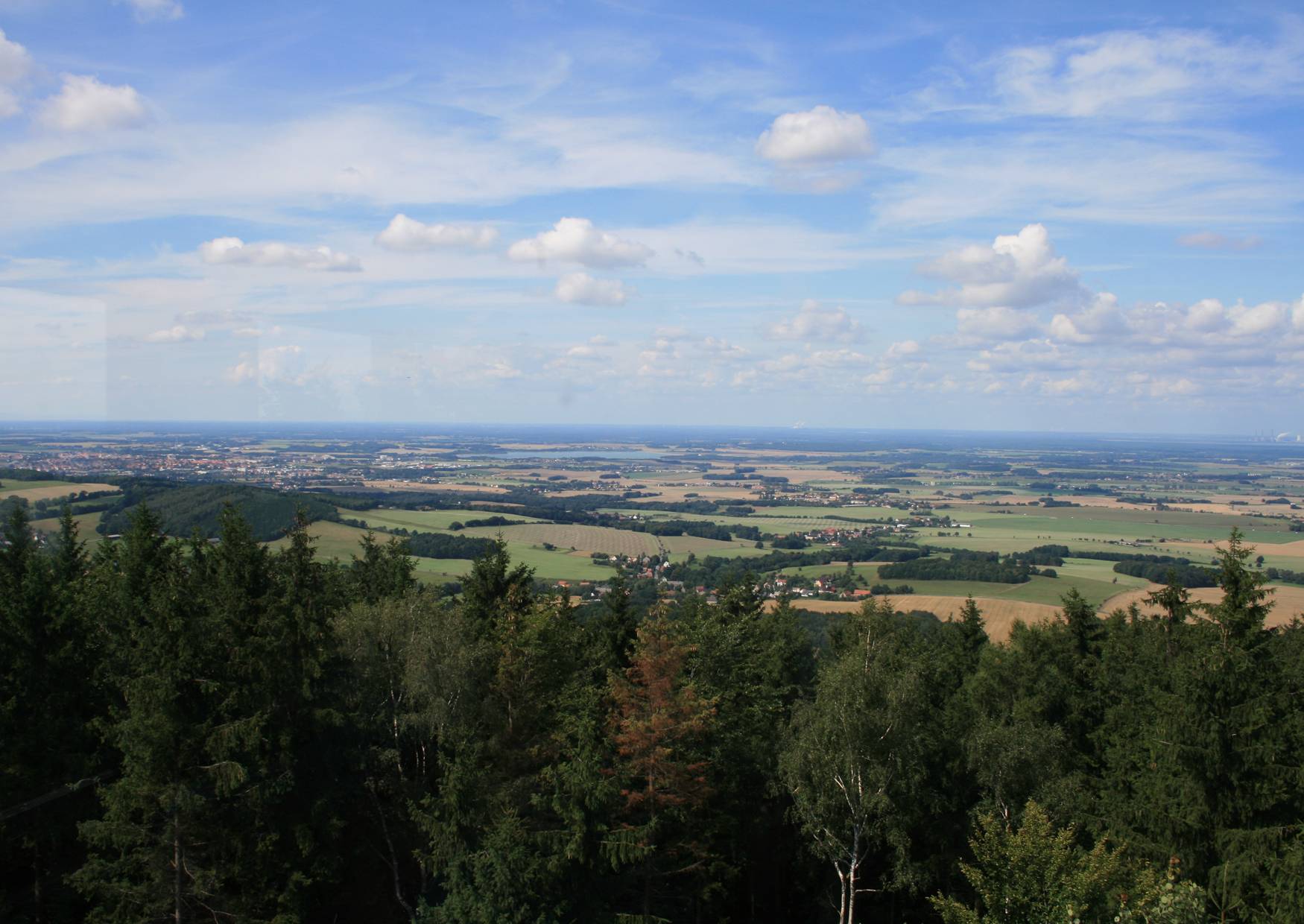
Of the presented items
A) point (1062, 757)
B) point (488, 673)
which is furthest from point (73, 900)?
point (1062, 757)

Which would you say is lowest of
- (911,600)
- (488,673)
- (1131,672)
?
(911,600)

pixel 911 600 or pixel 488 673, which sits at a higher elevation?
pixel 488 673

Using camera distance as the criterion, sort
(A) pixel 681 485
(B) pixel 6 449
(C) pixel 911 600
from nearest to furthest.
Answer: (C) pixel 911 600 < (B) pixel 6 449 < (A) pixel 681 485

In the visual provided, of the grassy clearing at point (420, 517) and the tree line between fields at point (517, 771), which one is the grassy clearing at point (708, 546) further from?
the tree line between fields at point (517, 771)

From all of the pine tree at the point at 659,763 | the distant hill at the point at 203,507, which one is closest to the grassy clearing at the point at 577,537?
the distant hill at the point at 203,507

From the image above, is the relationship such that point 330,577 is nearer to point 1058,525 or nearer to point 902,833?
point 902,833

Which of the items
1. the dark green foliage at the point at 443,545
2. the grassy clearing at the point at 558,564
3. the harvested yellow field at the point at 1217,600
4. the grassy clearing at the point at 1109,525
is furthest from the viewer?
the grassy clearing at the point at 1109,525
